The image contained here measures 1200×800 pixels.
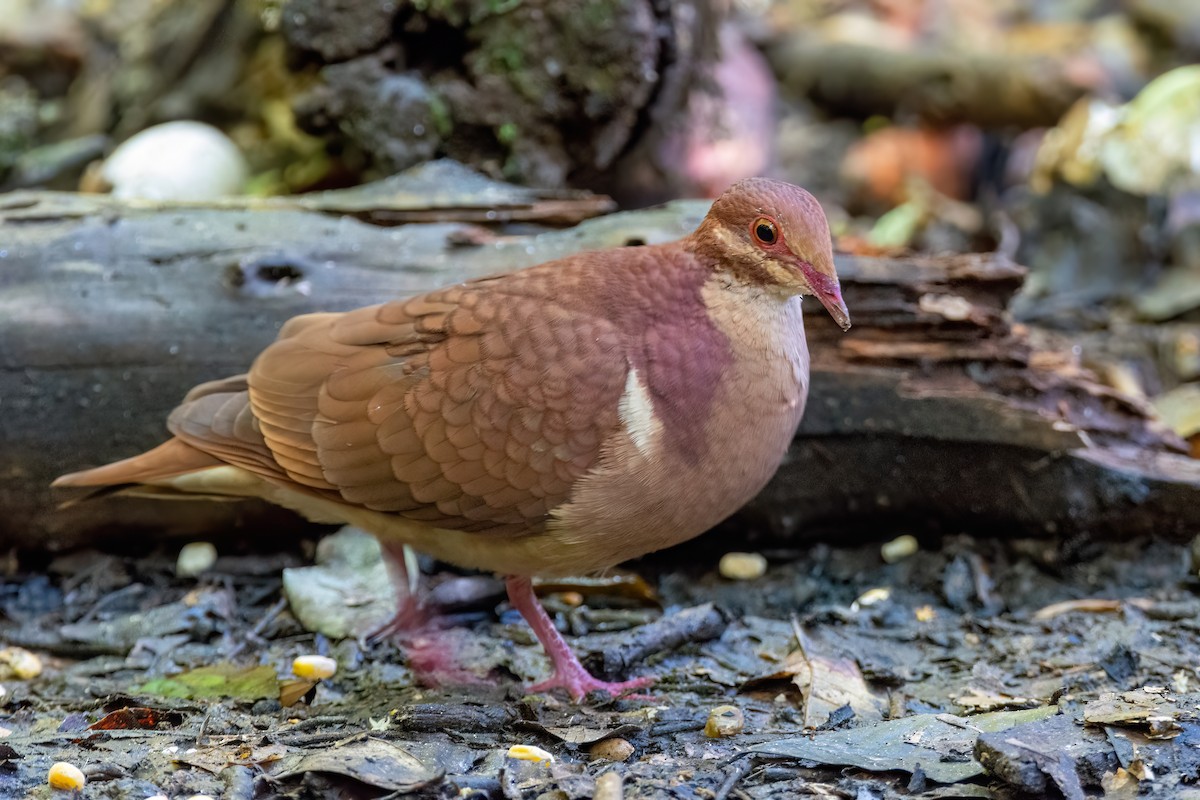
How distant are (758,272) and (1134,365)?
141 inches

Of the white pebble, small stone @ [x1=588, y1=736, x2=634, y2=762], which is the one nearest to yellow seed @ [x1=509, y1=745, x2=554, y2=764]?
small stone @ [x1=588, y1=736, x2=634, y2=762]

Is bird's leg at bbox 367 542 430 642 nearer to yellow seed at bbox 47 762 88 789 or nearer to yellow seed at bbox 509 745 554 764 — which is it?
yellow seed at bbox 509 745 554 764

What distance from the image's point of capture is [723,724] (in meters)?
2.96

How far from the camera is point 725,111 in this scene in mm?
6809

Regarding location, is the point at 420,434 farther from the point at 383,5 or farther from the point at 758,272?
the point at 383,5

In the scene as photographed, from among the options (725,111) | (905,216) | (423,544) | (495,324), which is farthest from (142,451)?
(905,216)

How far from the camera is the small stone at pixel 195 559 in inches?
166

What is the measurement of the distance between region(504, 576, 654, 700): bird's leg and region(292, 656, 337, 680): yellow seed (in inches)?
23.7

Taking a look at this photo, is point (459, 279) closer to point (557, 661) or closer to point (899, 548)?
point (557, 661)

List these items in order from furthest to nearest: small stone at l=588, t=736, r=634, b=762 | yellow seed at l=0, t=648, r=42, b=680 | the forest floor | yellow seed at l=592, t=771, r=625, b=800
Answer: yellow seed at l=0, t=648, r=42, b=680, small stone at l=588, t=736, r=634, b=762, the forest floor, yellow seed at l=592, t=771, r=625, b=800

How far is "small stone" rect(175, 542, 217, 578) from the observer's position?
421 cm

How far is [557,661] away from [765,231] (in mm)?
1417

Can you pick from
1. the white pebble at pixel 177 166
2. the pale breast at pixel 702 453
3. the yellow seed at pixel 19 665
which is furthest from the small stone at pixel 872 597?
the white pebble at pixel 177 166

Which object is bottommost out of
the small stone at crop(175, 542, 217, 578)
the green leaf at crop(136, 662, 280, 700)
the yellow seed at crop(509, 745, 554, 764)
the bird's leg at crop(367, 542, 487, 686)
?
the small stone at crop(175, 542, 217, 578)
